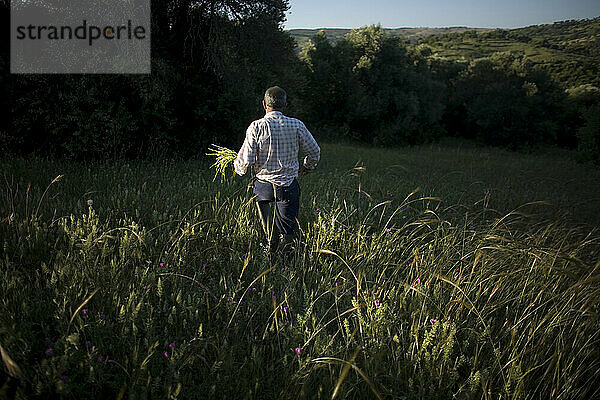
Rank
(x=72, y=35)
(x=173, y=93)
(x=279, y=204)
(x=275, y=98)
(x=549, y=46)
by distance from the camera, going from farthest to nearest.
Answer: (x=549, y=46) → (x=173, y=93) → (x=72, y=35) → (x=279, y=204) → (x=275, y=98)

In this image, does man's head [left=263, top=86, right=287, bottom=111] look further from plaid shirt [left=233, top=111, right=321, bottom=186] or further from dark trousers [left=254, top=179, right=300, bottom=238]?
dark trousers [left=254, top=179, right=300, bottom=238]

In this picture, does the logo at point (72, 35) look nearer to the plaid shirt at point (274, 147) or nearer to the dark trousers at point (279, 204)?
the plaid shirt at point (274, 147)

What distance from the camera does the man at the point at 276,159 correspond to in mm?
4117

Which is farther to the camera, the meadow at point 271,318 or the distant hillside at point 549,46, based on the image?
the distant hillside at point 549,46

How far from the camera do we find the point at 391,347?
8.75 feet

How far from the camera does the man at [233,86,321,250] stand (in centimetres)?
412

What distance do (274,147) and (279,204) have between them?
673 mm

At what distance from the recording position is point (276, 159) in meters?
4.20

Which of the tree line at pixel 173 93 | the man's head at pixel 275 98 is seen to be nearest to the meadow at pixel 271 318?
the man's head at pixel 275 98

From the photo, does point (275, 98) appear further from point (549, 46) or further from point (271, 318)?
point (549, 46)

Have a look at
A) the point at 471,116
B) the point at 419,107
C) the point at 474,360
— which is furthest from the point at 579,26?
the point at 474,360

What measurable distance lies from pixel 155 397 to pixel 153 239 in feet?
7.05

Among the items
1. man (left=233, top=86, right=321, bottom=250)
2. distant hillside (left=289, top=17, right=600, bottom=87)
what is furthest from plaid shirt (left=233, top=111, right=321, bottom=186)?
distant hillside (left=289, top=17, right=600, bottom=87)

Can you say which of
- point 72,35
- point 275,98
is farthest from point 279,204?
point 72,35
